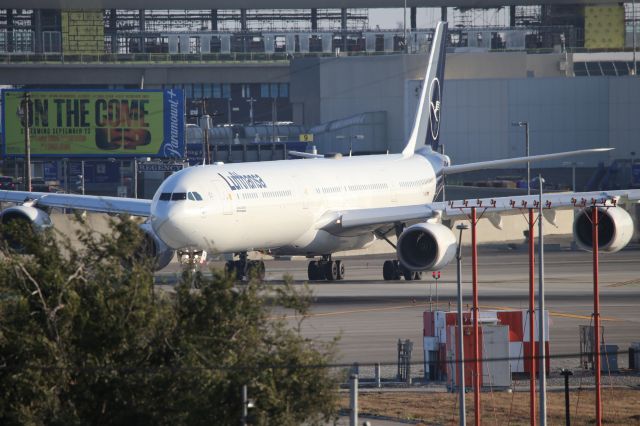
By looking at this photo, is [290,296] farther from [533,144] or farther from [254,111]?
[254,111]

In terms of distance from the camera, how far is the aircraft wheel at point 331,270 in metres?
49.8

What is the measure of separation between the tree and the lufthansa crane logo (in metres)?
43.6

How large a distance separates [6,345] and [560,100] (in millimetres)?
83827

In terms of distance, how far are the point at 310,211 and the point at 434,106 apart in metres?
16.6

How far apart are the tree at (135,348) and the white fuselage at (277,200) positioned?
20.1 metres

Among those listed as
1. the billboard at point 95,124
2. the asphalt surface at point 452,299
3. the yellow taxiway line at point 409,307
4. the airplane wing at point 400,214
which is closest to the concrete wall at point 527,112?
the billboard at point 95,124

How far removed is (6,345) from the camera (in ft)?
56.9

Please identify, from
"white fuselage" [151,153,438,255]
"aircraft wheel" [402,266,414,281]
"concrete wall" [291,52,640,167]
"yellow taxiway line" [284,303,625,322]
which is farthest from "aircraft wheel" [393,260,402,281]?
"concrete wall" [291,52,640,167]

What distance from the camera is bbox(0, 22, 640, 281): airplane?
41188mm

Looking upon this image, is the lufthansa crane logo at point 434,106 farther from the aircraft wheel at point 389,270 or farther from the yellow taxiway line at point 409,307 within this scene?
the yellow taxiway line at point 409,307

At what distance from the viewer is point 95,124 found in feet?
261

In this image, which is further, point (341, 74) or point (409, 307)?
point (341, 74)

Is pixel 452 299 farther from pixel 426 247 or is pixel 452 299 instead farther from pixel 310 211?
pixel 310 211

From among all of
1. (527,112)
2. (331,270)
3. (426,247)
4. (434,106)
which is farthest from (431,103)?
A: (527,112)
